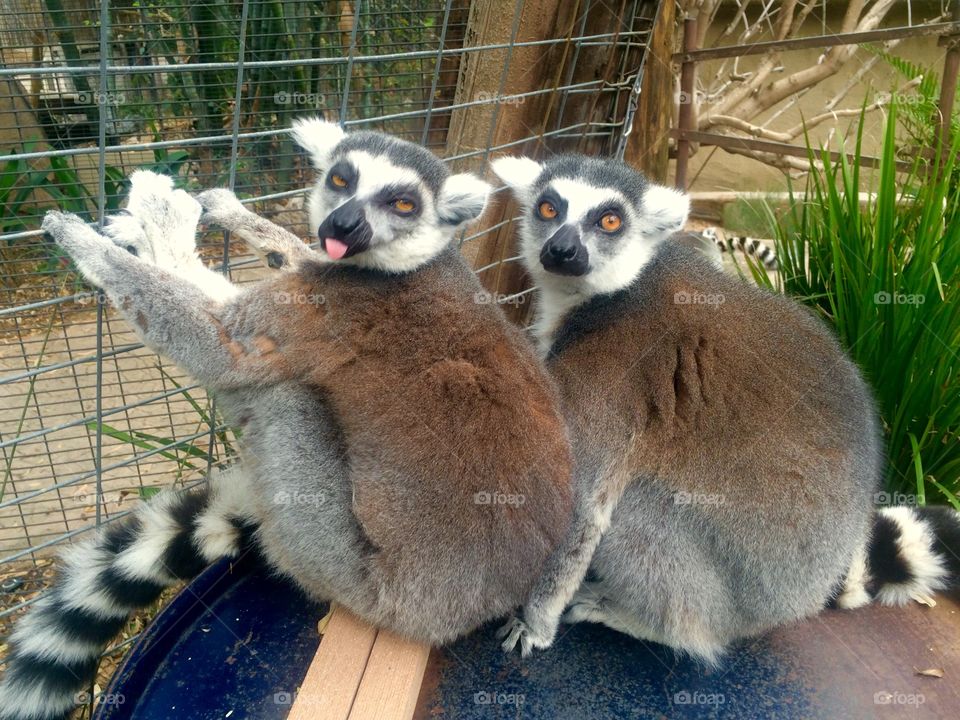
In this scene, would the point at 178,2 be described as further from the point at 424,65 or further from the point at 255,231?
the point at 255,231

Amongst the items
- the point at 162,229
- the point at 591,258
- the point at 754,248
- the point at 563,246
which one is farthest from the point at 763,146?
the point at 162,229

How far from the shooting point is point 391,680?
98.1 inches

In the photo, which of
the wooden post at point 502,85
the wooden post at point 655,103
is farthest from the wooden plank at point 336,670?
the wooden post at point 655,103

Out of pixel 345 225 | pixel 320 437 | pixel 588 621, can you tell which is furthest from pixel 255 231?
pixel 588 621

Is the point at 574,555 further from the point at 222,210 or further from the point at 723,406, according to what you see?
the point at 222,210

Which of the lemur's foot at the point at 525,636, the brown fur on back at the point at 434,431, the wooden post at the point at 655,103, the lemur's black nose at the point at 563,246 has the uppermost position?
the wooden post at the point at 655,103

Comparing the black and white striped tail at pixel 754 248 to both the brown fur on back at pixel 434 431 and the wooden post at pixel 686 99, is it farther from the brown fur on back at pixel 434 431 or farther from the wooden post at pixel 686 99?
the brown fur on back at pixel 434 431

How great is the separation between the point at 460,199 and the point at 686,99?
516 centimetres

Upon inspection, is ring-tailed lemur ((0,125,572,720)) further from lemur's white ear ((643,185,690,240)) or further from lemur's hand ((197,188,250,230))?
lemur's white ear ((643,185,690,240))

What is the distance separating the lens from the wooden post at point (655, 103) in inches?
173

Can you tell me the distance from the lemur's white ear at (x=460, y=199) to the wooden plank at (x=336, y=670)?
1.54 m

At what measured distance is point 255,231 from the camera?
3039 millimetres

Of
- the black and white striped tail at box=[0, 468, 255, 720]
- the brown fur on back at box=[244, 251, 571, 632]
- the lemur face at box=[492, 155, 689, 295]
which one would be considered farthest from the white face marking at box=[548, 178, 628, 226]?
the black and white striped tail at box=[0, 468, 255, 720]

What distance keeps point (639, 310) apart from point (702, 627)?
3.97 ft
